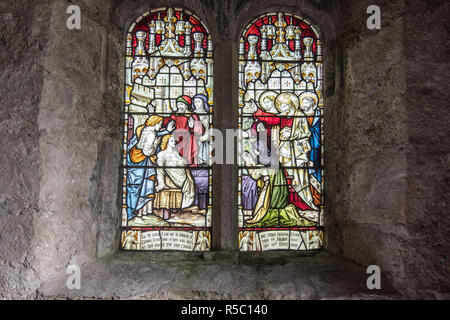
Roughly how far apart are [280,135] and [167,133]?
0.87 meters

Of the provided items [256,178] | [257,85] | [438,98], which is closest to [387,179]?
[438,98]

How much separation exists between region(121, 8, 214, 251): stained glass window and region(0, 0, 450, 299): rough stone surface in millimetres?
106

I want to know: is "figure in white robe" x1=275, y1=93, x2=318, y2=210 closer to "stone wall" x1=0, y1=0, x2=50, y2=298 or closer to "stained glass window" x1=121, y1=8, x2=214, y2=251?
"stained glass window" x1=121, y1=8, x2=214, y2=251

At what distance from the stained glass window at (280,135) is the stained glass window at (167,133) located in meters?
0.29

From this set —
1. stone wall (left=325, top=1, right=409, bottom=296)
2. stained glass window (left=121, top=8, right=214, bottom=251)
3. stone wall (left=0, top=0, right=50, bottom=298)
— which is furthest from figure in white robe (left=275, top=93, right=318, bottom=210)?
stone wall (left=0, top=0, right=50, bottom=298)

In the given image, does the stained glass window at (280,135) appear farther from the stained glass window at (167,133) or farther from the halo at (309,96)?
the stained glass window at (167,133)

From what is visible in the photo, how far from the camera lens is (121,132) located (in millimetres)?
2645

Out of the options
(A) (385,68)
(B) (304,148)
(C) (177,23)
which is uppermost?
(C) (177,23)

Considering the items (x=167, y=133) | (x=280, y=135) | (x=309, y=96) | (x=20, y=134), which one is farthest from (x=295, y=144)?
(x=20, y=134)

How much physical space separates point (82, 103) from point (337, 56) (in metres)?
1.90

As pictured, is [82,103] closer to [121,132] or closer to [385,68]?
[121,132]

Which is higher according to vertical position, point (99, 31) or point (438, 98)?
point (99, 31)

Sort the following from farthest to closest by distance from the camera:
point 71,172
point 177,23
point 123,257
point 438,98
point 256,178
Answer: point 177,23, point 256,178, point 123,257, point 71,172, point 438,98

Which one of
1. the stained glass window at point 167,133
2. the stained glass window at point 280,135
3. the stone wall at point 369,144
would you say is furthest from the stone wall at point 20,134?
the stone wall at point 369,144
